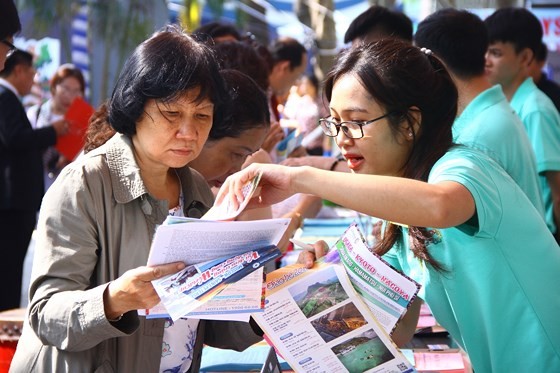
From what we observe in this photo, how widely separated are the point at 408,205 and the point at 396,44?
1.89 ft

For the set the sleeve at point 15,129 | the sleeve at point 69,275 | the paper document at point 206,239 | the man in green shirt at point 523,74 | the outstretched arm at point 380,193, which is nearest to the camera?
the paper document at point 206,239

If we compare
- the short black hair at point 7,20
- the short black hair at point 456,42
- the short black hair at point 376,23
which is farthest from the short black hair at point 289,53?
the short black hair at point 7,20

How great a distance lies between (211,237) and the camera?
67.5 inches

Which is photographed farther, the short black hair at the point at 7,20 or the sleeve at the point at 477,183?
the short black hair at the point at 7,20

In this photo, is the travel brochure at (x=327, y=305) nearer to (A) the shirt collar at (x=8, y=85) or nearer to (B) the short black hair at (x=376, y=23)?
(B) the short black hair at (x=376, y=23)

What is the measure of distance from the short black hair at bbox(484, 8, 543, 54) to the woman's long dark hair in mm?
2511

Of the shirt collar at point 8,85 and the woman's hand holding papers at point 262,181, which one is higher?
the woman's hand holding papers at point 262,181

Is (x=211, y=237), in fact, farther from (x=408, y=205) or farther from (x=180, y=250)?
(x=408, y=205)

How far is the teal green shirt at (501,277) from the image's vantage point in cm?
197

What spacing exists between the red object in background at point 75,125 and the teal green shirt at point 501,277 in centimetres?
422

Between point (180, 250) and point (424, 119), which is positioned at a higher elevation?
point (424, 119)

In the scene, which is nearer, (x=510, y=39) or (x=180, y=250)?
(x=180, y=250)

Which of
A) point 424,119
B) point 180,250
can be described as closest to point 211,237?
point 180,250

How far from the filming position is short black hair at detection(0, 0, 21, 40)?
243 centimetres
